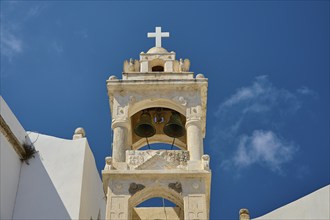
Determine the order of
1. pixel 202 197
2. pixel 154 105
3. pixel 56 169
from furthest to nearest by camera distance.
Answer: pixel 154 105 → pixel 56 169 → pixel 202 197

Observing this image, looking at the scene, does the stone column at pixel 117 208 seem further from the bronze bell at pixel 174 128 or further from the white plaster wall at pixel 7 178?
the bronze bell at pixel 174 128

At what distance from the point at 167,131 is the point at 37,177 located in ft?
10.3

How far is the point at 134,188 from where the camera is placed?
12836 millimetres

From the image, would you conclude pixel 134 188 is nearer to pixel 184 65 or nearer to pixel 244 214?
pixel 244 214

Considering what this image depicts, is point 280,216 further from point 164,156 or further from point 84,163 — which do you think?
point 84,163

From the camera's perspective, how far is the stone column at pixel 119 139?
1352 cm

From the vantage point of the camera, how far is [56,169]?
13.5 meters

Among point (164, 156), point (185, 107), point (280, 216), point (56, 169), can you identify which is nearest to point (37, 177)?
point (56, 169)

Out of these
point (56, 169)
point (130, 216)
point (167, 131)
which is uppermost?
point (167, 131)

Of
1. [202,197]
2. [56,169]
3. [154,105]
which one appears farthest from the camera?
[154,105]

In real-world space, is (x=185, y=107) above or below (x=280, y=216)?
above

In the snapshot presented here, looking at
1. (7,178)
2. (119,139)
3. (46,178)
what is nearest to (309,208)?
(119,139)

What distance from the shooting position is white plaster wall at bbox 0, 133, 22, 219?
12.4 m

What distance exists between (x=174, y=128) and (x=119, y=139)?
1.62 meters
